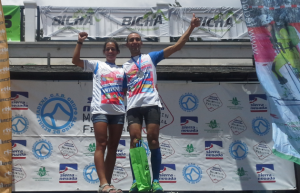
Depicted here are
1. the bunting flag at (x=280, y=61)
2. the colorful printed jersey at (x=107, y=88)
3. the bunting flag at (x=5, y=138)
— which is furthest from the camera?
the bunting flag at (x=280, y=61)

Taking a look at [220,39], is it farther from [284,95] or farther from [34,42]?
[34,42]

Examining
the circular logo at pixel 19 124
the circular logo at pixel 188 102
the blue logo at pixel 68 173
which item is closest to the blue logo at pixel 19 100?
the circular logo at pixel 19 124

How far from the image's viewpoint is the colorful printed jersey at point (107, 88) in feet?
11.1

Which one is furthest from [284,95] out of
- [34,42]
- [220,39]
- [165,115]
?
[34,42]

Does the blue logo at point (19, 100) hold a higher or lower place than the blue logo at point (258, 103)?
higher

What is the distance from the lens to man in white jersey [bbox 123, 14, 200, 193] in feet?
10.7

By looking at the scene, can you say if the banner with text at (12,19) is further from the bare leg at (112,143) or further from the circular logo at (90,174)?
the bare leg at (112,143)

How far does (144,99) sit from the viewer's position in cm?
330

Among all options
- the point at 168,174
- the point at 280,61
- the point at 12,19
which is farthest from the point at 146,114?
the point at 12,19

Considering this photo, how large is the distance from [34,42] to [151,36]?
295 cm

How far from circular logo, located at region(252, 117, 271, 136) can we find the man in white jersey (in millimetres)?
3497

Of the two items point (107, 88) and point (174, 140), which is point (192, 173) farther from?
point (107, 88)

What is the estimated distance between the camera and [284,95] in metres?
5.04

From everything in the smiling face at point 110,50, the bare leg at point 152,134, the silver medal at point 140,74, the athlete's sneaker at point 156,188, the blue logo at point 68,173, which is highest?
the smiling face at point 110,50
